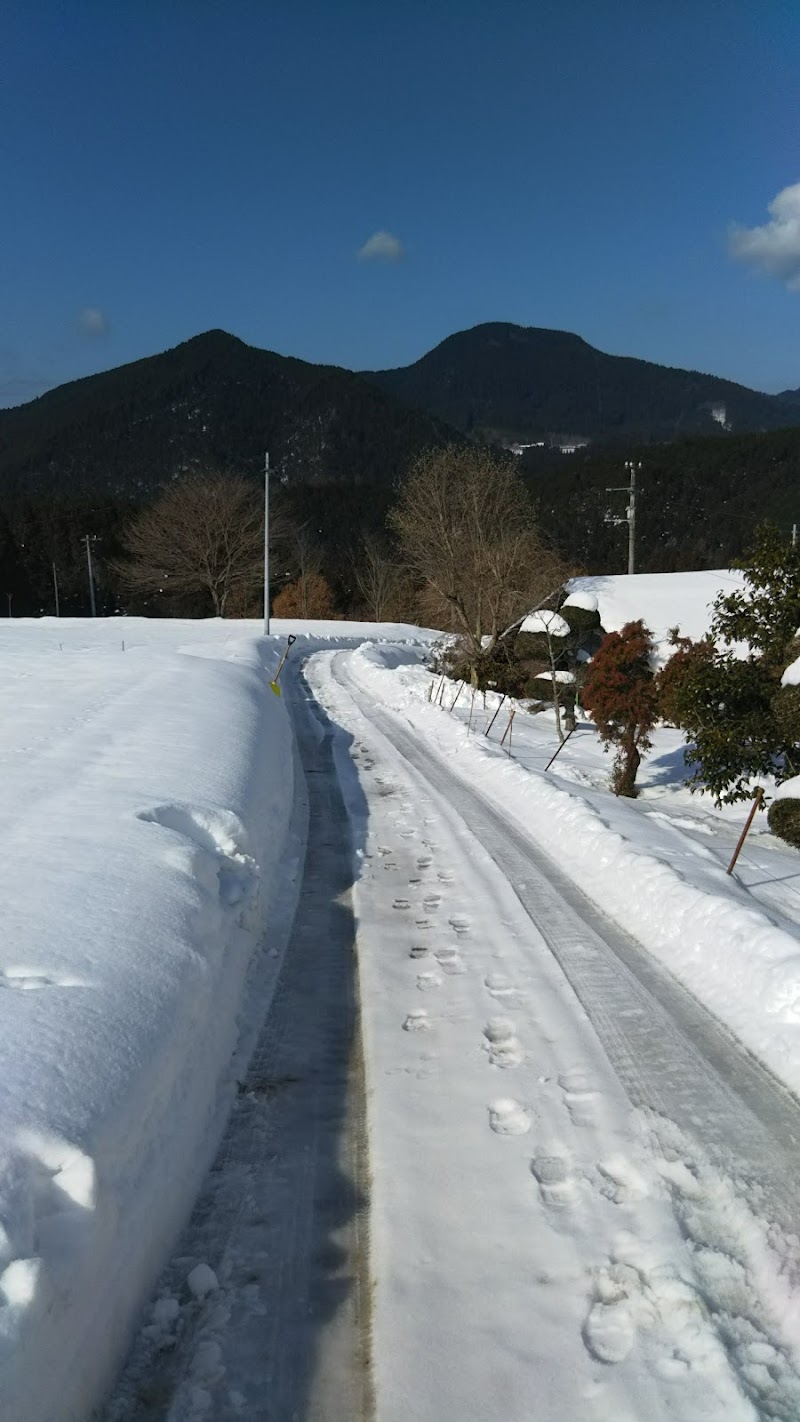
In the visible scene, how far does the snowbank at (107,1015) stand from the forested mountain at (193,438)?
434 ft

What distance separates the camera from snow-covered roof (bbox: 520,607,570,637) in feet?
89.7

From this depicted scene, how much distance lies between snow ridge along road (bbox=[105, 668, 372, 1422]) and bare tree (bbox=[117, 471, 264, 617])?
4874 centimetres

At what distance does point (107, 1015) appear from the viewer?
3.61 m

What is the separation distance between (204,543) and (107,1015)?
164ft

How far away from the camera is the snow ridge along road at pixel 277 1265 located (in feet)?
8.21

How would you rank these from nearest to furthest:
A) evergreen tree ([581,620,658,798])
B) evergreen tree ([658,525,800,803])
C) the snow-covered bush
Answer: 1. evergreen tree ([658,525,800,803])
2. the snow-covered bush
3. evergreen tree ([581,620,658,798])

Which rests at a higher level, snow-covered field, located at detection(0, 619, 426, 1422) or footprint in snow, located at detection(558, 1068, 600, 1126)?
snow-covered field, located at detection(0, 619, 426, 1422)

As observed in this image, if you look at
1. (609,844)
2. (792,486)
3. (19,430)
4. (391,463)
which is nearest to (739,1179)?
(609,844)

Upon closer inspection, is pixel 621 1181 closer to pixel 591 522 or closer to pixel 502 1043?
pixel 502 1043

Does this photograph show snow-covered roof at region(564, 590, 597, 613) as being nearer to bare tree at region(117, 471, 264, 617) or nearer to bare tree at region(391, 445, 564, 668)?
bare tree at region(391, 445, 564, 668)

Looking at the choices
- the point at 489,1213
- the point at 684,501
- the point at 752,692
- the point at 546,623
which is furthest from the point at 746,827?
the point at 684,501

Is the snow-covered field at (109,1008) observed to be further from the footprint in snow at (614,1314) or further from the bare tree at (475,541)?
the bare tree at (475,541)

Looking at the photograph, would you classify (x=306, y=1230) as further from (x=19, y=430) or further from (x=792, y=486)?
(x=19, y=430)

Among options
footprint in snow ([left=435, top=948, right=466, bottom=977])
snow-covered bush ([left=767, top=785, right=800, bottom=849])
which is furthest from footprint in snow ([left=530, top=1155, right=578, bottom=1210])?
snow-covered bush ([left=767, top=785, right=800, bottom=849])
